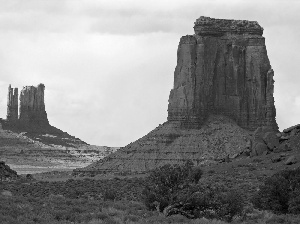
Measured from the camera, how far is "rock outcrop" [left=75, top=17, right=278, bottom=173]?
4281 inches

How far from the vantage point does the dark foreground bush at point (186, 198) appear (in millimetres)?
47059

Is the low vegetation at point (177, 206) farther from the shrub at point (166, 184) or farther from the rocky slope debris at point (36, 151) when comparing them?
the rocky slope debris at point (36, 151)

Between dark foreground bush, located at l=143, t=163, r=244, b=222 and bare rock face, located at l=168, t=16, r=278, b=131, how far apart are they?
56780 mm

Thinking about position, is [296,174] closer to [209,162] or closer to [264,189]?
[264,189]

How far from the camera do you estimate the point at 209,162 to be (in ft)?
330

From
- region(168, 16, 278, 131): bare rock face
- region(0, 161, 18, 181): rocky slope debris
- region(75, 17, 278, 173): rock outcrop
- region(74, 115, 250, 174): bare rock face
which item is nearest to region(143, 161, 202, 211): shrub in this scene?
region(0, 161, 18, 181): rocky slope debris

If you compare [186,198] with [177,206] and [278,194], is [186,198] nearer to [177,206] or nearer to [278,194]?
[177,206]

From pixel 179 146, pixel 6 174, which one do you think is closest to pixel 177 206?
pixel 6 174

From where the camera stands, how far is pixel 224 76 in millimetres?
114562

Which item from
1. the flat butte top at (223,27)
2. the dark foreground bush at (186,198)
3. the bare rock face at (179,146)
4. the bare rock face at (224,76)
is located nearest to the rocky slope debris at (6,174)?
→ the bare rock face at (179,146)

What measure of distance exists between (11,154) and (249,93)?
71.9 metres

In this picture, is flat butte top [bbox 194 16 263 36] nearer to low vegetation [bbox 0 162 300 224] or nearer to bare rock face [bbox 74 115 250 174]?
bare rock face [bbox 74 115 250 174]

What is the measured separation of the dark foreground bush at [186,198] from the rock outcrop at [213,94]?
53.4 m

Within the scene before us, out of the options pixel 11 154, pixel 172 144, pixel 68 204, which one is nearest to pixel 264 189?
pixel 68 204
